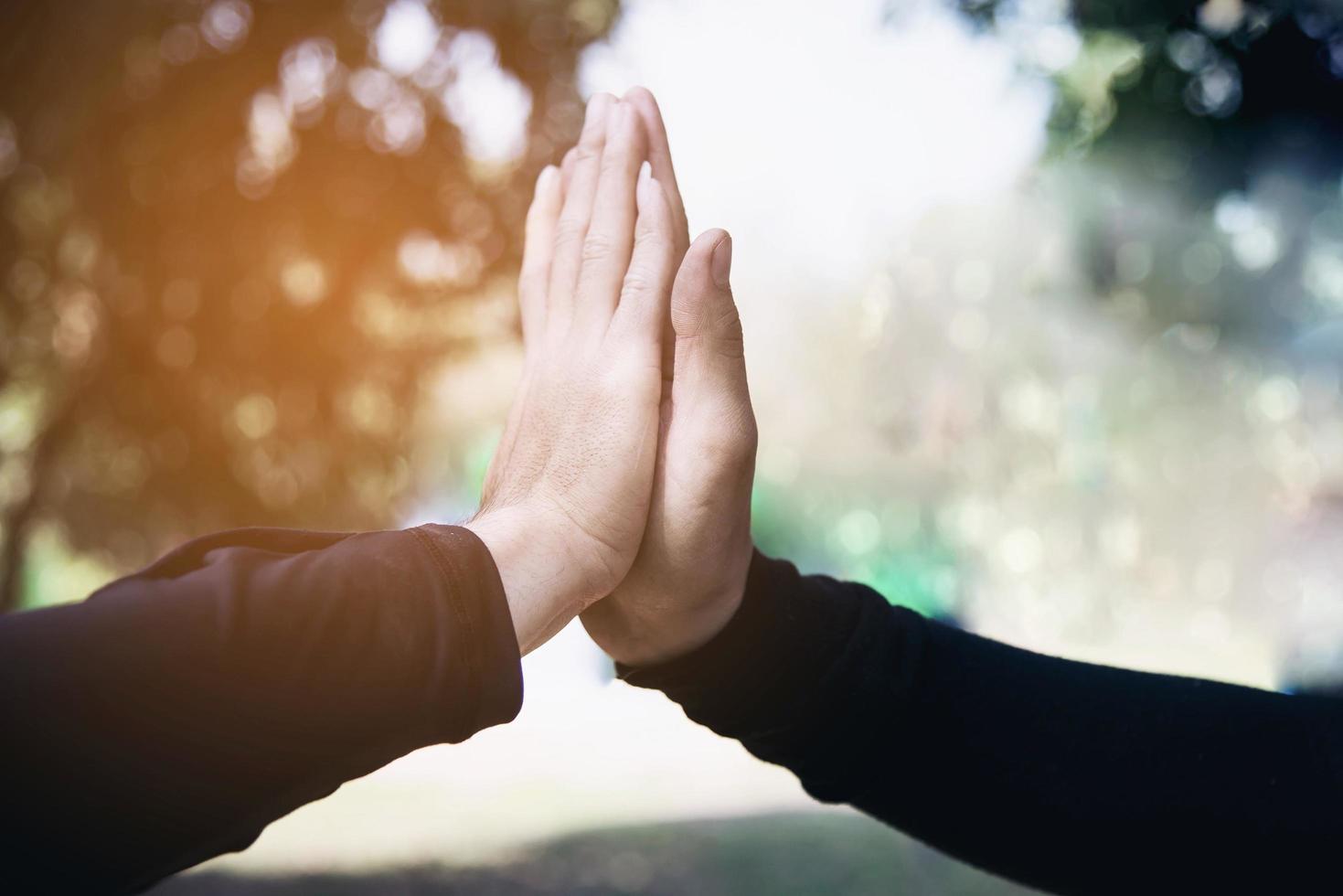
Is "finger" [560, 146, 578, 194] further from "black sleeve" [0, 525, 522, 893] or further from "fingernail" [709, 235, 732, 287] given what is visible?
"black sleeve" [0, 525, 522, 893]

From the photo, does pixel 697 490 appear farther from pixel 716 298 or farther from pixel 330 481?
pixel 330 481

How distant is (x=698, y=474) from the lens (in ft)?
4.92

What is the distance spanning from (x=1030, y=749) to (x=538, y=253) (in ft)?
3.81

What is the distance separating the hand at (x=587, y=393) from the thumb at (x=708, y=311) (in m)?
0.06

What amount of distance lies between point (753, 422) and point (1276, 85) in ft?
12.8

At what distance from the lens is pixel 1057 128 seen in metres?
5.88

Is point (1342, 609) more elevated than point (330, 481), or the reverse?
point (1342, 609)

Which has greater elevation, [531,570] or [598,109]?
[598,109]

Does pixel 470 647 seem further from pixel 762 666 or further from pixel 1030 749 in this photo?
pixel 1030 749

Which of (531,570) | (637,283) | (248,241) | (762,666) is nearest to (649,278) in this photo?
(637,283)

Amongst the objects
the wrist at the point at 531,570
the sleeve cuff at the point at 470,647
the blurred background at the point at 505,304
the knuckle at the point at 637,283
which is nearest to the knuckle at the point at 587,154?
the knuckle at the point at 637,283

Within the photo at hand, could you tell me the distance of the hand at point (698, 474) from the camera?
150 centimetres

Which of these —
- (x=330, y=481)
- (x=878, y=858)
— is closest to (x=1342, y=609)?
(x=878, y=858)

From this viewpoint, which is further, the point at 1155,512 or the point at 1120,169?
the point at 1155,512
